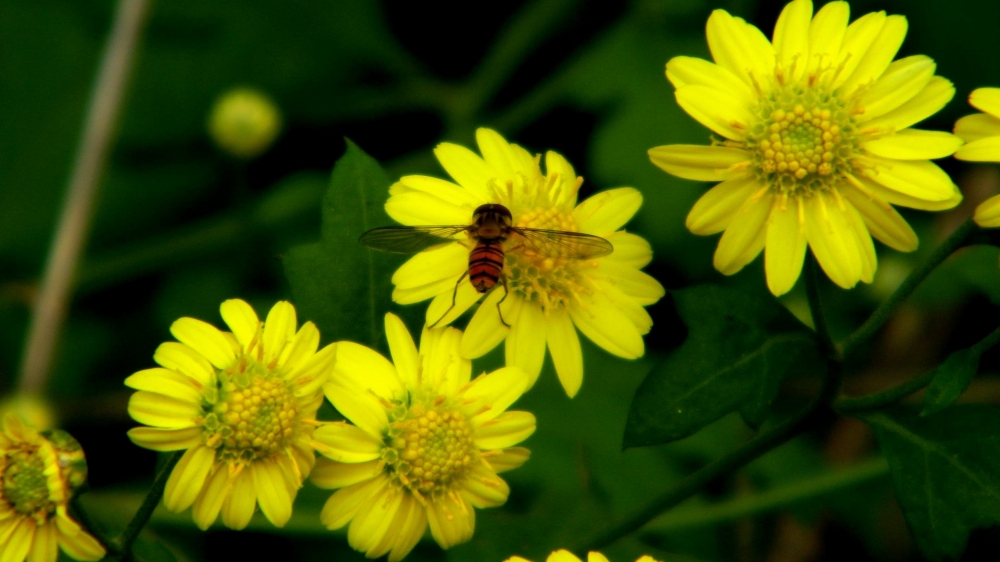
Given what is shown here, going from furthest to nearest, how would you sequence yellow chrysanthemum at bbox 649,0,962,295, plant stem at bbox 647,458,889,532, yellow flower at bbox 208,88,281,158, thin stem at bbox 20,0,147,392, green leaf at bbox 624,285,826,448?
A: 1. yellow flower at bbox 208,88,281,158
2. thin stem at bbox 20,0,147,392
3. plant stem at bbox 647,458,889,532
4. yellow chrysanthemum at bbox 649,0,962,295
5. green leaf at bbox 624,285,826,448

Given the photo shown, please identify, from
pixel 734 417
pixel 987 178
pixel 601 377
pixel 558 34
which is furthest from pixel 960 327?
pixel 558 34

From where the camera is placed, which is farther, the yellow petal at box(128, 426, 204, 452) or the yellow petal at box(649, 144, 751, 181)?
the yellow petal at box(649, 144, 751, 181)

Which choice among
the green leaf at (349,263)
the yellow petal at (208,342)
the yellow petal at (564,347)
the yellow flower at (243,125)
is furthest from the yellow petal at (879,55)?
the yellow flower at (243,125)

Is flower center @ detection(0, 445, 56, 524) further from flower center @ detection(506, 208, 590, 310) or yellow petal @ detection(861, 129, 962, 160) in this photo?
yellow petal @ detection(861, 129, 962, 160)

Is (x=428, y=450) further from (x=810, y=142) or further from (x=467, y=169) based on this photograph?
(x=810, y=142)

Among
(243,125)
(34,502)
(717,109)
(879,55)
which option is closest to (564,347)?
(717,109)

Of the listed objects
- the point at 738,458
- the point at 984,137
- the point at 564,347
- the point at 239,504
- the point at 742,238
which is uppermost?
the point at 984,137

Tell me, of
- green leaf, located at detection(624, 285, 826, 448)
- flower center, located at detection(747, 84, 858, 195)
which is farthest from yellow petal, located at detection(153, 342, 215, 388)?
flower center, located at detection(747, 84, 858, 195)
